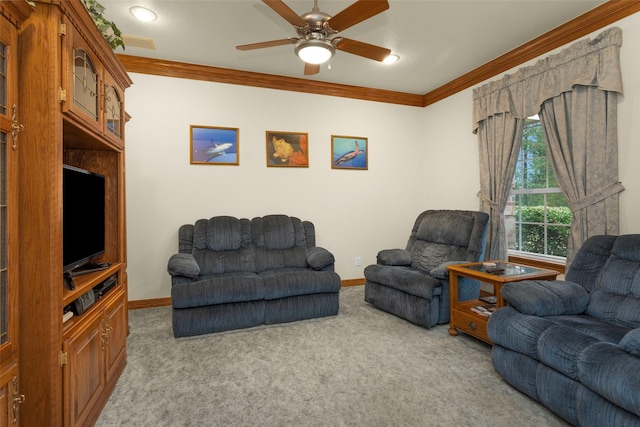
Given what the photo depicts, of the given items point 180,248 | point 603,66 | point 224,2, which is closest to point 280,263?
point 180,248

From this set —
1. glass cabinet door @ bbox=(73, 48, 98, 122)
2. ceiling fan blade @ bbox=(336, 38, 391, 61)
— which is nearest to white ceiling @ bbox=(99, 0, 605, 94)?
ceiling fan blade @ bbox=(336, 38, 391, 61)

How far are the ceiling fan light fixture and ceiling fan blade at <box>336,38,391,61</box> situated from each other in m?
0.17

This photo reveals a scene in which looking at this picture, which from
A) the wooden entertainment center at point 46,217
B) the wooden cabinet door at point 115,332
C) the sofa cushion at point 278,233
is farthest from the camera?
the sofa cushion at point 278,233

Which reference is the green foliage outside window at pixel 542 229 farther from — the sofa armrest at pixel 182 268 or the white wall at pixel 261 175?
the sofa armrest at pixel 182 268

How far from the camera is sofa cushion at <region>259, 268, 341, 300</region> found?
3.13 metres

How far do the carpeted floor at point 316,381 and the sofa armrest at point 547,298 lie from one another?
0.52 meters

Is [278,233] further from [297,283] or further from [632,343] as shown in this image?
[632,343]

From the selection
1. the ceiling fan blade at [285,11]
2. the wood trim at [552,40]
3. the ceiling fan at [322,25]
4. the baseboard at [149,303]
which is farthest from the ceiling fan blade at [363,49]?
the baseboard at [149,303]

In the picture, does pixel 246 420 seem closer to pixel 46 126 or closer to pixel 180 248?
pixel 46 126

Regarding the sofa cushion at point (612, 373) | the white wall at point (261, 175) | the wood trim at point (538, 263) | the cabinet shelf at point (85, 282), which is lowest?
the sofa cushion at point (612, 373)

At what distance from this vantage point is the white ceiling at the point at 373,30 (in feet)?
8.97

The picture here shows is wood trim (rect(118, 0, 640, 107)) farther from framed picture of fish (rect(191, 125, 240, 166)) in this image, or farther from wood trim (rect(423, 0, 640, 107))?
framed picture of fish (rect(191, 125, 240, 166))

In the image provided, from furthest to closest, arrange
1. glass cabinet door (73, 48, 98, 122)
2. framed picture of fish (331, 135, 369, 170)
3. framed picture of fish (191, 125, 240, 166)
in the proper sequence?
framed picture of fish (331, 135, 369, 170)
framed picture of fish (191, 125, 240, 166)
glass cabinet door (73, 48, 98, 122)

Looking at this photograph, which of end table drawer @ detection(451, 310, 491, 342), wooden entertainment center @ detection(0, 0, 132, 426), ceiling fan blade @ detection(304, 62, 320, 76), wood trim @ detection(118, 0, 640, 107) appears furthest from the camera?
ceiling fan blade @ detection(304, 62, 320, 76)
